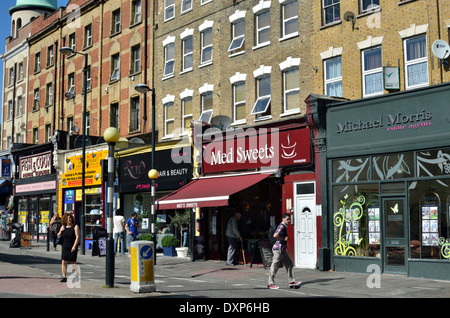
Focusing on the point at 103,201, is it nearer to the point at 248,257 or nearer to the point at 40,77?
the point at 248,257

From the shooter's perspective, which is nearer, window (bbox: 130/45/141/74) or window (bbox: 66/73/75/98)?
window (bbox: 130/45/141/74)

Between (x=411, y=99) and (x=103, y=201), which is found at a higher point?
(x=411, y=99)

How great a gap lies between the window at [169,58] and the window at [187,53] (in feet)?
2.92

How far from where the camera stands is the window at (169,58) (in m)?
29.4

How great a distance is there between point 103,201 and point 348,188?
51.4ft

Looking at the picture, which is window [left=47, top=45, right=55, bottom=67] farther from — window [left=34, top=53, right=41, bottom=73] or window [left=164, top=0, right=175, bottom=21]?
window [left=164, top=0, right=175, bottom=21]

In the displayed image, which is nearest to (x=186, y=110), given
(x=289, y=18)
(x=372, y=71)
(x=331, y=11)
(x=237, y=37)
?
(x=237, y=37)

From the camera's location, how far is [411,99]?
17.4 meters

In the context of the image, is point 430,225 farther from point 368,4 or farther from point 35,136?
point 35,136

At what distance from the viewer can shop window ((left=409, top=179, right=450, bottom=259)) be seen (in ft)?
54.1

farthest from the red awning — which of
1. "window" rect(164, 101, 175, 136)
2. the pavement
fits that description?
"window" rect(164, 101, 175, 136)

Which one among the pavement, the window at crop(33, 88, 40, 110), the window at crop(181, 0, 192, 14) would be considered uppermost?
the window at crop(181, 0, 192, 14)

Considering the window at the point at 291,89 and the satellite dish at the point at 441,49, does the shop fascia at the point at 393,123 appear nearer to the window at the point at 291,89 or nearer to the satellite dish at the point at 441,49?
the satellite dish at the point at 441,49
